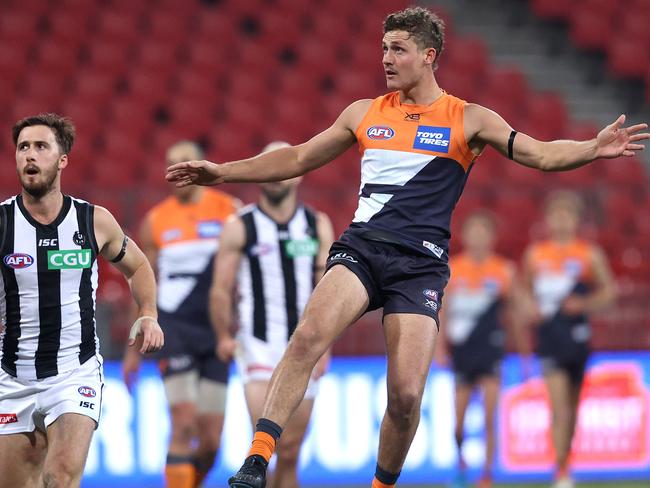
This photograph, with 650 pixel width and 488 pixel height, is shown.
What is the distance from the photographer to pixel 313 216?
9.09 meters

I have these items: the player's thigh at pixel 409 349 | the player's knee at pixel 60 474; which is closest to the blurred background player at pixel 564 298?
the player's thigh at pixel 409 349

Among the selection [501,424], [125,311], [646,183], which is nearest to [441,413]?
[501,424]

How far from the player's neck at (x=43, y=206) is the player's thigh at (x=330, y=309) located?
4.73 ft

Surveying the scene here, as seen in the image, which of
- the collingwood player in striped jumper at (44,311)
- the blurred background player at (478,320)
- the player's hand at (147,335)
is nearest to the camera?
Answer: the collingwood player in striped jumper at (44,311)

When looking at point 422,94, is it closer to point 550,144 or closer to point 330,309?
point 550,144

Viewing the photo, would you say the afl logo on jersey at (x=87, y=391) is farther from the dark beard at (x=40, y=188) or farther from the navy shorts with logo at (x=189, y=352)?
the navy shorts with logo at (x=189, y=352)

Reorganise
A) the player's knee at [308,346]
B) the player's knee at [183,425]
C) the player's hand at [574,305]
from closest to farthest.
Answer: the player's knee at [308,346] < the player's knee at [183,425] < the player's hand at [574,305]

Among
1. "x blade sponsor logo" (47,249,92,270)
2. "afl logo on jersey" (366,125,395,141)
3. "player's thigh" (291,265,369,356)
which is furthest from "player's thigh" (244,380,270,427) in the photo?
"afl logo on jersey" (366,125,395,141)

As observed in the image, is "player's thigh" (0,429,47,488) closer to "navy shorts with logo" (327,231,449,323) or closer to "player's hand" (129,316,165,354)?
"player's hand" (129,316,165,354)

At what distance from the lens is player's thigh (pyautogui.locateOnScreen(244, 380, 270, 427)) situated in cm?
870

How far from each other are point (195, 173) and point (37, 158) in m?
0.84

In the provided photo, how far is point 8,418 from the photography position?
21.0ft

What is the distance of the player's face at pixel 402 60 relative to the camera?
6.68 meters

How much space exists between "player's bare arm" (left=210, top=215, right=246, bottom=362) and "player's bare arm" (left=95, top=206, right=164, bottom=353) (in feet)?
7.24
